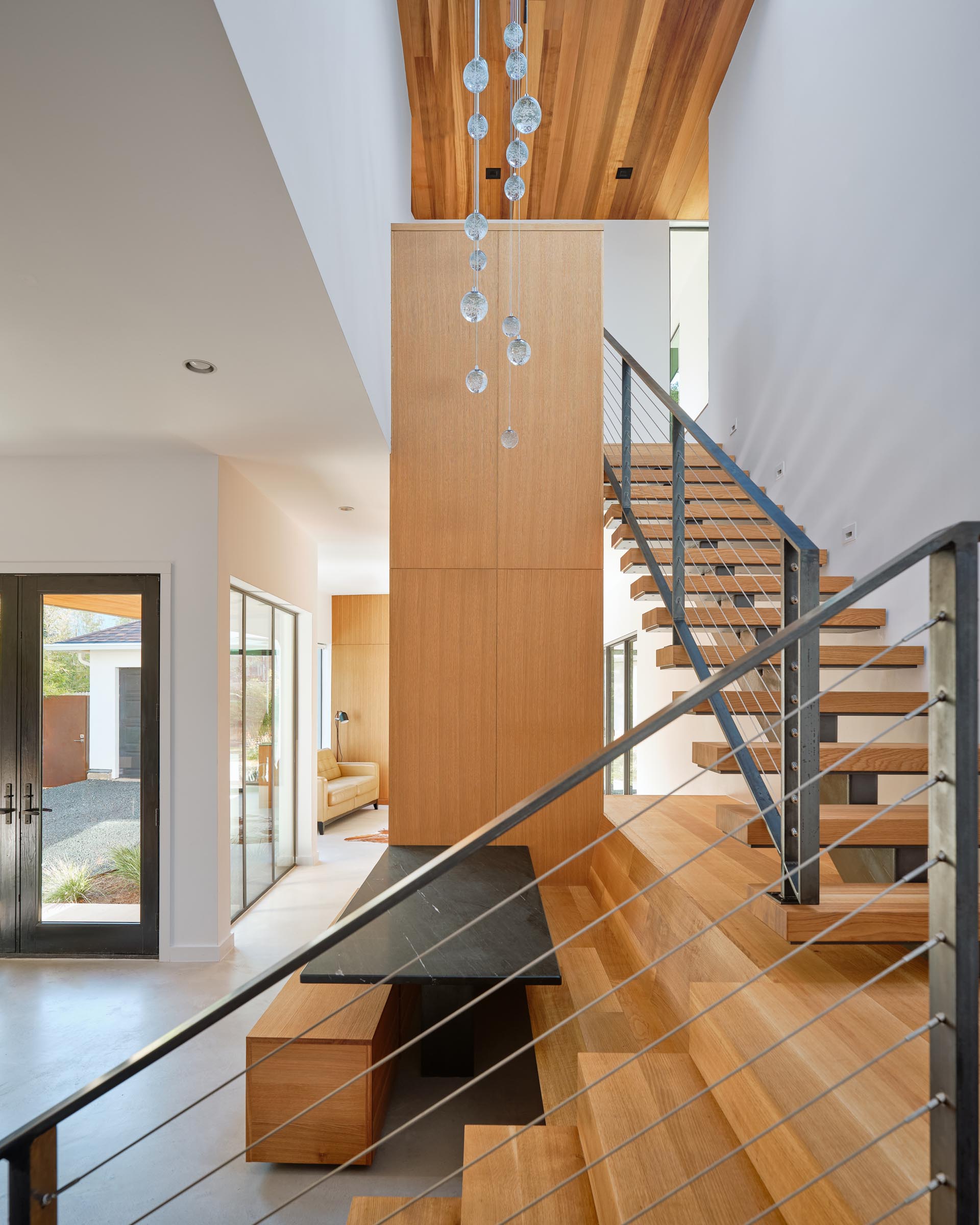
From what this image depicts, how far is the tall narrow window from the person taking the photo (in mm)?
7473

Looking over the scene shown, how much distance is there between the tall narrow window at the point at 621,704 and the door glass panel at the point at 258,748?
9.24ft

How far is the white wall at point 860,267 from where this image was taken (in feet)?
9.96

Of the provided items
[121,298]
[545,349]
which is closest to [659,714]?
[121,298]

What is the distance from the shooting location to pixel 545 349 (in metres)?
4.46

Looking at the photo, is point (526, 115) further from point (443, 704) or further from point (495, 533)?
point (443, 704)

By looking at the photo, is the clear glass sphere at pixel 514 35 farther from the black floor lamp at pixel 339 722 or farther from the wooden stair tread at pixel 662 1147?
the black floor lamp at pixel 339 722

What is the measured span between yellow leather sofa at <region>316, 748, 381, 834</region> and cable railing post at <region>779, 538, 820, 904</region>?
6.41m

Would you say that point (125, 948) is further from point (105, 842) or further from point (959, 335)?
point (959, 335)

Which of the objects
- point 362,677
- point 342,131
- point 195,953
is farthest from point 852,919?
point 362,677

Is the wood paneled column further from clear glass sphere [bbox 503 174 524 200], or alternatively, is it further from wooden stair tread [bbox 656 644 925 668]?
clear glass sphere [bbox 503 174 524 200]

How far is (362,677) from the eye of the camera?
10.2m

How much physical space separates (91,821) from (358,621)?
593 cm

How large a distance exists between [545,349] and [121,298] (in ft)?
7.84

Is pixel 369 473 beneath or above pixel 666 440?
beneath
